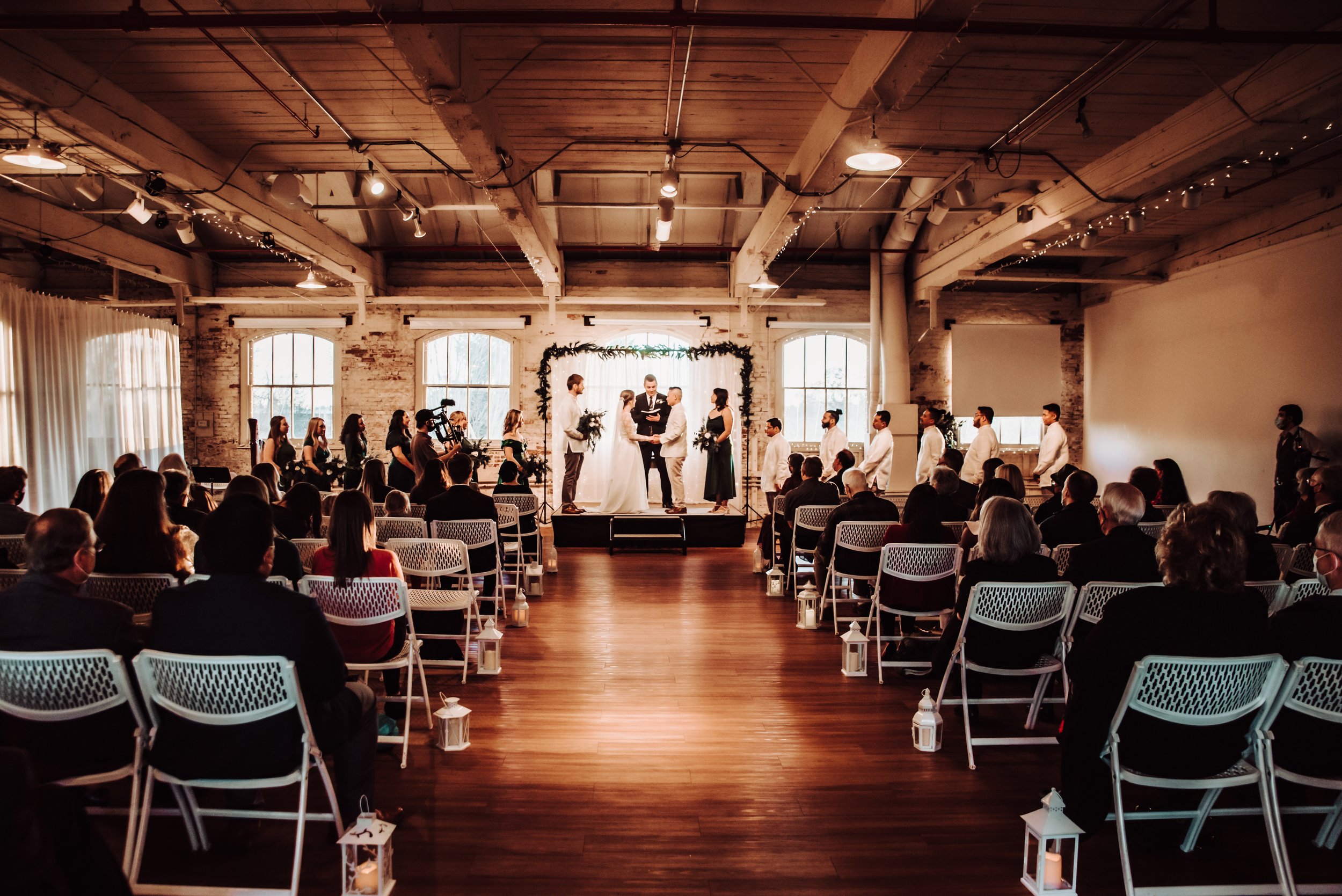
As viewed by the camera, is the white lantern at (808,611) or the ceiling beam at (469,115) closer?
the ceiling beam at (469,115)

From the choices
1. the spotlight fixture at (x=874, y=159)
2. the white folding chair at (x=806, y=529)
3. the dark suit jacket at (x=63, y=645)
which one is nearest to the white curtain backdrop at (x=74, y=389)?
the white folding chair at (x=806, y=529)

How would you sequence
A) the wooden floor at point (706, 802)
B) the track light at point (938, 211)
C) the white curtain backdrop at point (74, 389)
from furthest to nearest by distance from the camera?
the track light at point (938, 211), the white curtain backdrop at point (74, 389), the wooden floor at point (706, 802)

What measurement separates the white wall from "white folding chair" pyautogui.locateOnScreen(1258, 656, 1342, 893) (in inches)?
347

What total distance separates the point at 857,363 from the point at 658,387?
356 centimetres

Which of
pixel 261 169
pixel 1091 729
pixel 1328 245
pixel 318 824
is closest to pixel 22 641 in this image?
pixel 318 824

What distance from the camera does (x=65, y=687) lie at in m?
2.54

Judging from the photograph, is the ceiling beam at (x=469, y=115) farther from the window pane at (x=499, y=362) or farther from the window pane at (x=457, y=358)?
the window pane at (x=457, y=358)

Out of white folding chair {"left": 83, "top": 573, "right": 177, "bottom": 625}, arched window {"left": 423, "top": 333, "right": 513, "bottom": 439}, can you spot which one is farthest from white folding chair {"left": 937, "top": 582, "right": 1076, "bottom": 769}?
arched window {"left": 423, "top": 333, "right": 513, "bottom": 439}

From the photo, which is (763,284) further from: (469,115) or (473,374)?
(469,115)

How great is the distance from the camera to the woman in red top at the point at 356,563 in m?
3.81

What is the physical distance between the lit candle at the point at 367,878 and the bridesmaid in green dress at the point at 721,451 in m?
9.37

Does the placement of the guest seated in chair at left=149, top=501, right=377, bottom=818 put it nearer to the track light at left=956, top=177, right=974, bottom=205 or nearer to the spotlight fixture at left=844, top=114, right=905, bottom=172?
the spotlight fixture at left=844, top=114, right=905, bottom=172

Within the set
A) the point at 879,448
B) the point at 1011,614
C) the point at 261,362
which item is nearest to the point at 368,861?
the point at 1011,614

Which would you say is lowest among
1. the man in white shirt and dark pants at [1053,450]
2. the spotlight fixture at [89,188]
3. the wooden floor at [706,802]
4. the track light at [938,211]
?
the wooden floor at [706,802]
